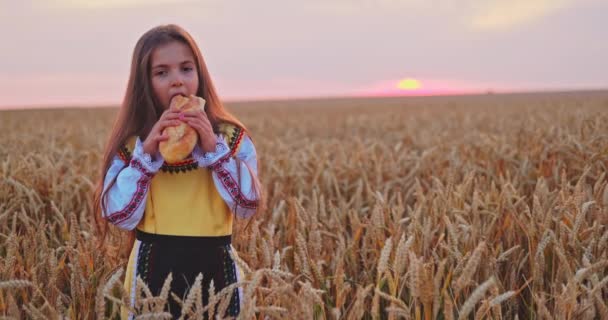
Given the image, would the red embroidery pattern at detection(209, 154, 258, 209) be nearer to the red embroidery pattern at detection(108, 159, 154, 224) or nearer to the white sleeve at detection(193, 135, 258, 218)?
the white sleeve at detection(193, 135, 258, 218)

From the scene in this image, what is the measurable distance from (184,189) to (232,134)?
0.27 metres

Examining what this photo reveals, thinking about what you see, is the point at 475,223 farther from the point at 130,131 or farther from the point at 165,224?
the point at 130,131

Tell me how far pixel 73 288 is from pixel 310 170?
2477 millimetres

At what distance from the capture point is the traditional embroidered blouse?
5.85 ft

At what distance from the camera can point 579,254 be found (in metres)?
2.04

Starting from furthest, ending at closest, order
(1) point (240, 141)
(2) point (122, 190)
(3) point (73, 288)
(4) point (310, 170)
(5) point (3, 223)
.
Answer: (4) point (310, 170), (5) point (3, 223), (1) point (240, 141), (2) point (122, 190), (3) point (73, 288)

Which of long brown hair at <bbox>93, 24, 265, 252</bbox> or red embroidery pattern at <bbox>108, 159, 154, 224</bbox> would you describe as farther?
long brown hair at <bbox>93, 24, 265, 252</bbox>

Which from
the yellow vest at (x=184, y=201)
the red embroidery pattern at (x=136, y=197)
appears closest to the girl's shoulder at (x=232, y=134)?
the yellow vest at (x=184, y=201)

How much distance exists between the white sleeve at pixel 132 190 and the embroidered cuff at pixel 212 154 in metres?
0.13

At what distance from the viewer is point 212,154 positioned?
1786mm

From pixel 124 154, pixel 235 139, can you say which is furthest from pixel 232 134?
pixel 124 154

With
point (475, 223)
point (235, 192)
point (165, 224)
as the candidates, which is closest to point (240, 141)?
point (235, 192)

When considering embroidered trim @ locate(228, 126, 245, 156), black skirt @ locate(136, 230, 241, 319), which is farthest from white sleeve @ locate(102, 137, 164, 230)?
embroidered trim @ locate(228, 126, 245, 156)

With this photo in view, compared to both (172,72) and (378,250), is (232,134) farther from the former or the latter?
(378,250)
